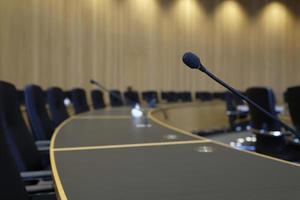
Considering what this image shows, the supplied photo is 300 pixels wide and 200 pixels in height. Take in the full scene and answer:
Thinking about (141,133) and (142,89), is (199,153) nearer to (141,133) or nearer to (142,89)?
(141,133)

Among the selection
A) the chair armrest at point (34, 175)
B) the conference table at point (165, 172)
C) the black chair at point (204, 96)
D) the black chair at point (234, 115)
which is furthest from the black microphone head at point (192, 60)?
the black chair at point (204, 96)

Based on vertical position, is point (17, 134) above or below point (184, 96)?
above

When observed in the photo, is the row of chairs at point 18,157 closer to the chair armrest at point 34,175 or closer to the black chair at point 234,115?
the chair armrest at point 34,175

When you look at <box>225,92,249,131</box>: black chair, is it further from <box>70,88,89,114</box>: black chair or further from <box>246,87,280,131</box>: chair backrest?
<box>246,87,280,131</box>: chair backrest

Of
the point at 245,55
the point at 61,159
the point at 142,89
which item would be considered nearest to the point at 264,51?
the point at 245,55

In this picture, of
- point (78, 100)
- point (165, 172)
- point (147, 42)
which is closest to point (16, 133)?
point (165, 172)

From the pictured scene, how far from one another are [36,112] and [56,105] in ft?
3.06

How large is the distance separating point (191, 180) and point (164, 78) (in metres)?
9.51

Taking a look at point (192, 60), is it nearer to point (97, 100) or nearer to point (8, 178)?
point (8, 178)

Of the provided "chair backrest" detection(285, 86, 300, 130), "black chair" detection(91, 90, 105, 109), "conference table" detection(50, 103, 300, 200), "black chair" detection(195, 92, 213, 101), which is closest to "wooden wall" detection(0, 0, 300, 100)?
"black chair" detection(195, 92, 213, 101)

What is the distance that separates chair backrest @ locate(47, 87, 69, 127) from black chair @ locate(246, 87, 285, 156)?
1910 millimetres

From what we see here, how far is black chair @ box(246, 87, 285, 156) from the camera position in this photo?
348 cm

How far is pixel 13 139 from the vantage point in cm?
198

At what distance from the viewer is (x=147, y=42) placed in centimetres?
1034
